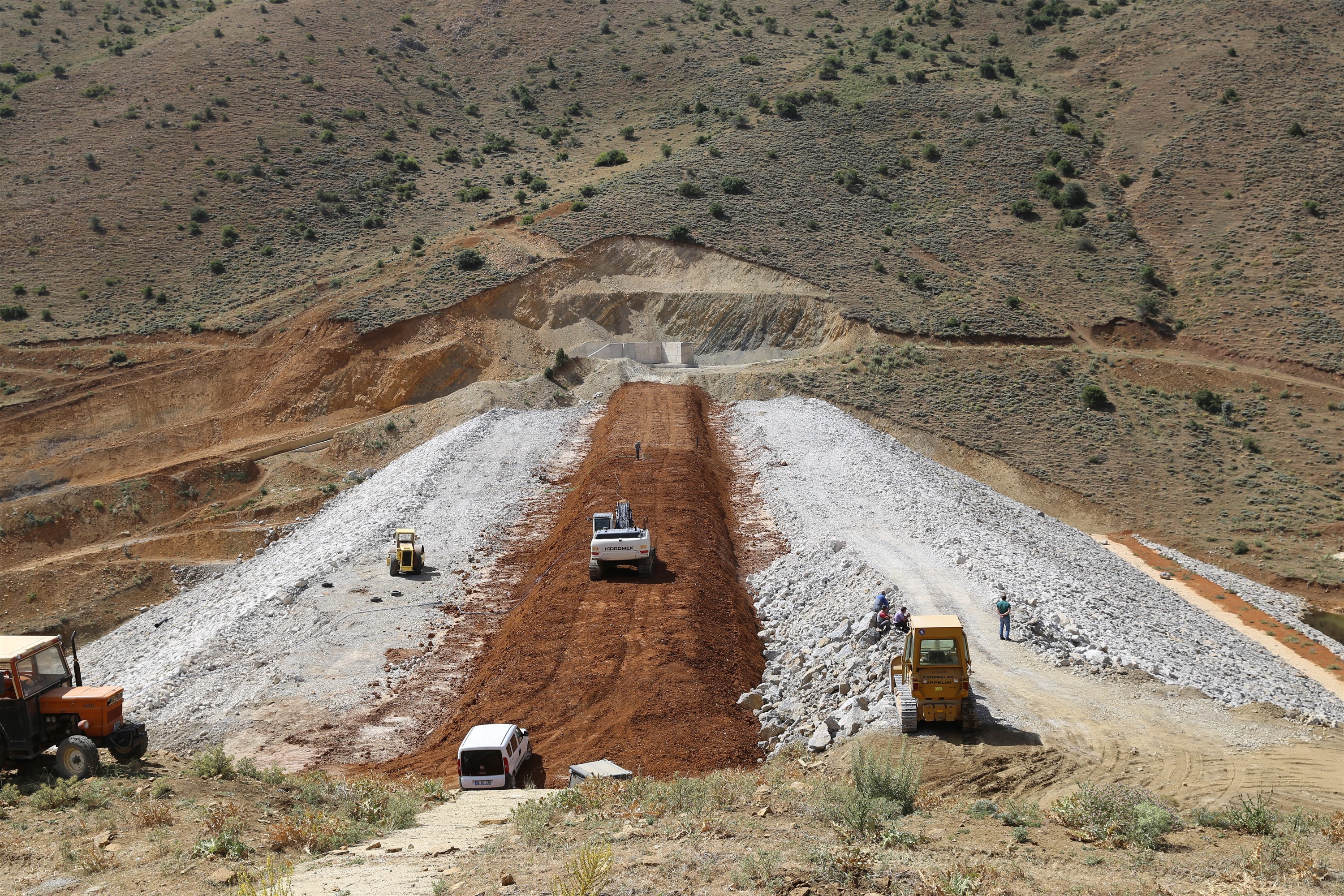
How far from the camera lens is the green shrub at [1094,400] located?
46.2 metres

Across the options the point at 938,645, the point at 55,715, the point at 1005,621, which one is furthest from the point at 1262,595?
the point at 55,715

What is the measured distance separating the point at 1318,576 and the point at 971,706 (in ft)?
85.4

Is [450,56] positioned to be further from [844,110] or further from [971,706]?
[971,706]

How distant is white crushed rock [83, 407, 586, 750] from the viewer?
65.5 ft

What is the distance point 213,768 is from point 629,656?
8162 mm

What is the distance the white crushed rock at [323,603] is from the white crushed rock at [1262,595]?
23.5m

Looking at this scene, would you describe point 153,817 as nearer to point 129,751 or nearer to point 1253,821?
point 129,751

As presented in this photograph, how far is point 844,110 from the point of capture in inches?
2916

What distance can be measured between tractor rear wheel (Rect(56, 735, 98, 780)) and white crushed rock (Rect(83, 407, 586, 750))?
13.4 feet

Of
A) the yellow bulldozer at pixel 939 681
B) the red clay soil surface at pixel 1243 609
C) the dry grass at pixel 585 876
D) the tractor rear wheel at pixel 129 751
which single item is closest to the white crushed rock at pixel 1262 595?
the red clay soil surface at pixel 1243 609

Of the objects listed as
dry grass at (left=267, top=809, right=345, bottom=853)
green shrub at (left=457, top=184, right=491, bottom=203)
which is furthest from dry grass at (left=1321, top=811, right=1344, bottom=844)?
green shrub at (left=457, top=184, right=491, bottom=203)

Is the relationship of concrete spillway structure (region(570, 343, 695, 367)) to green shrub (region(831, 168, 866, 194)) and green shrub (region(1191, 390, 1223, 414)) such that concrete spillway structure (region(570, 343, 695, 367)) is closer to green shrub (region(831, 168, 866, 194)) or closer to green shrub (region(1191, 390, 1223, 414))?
green shrub (region(831, 168, 866, 194))

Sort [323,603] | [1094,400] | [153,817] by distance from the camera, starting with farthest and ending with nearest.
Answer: [1094,400] < [323,603] < [153,817]

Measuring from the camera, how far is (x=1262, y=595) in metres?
32.5
